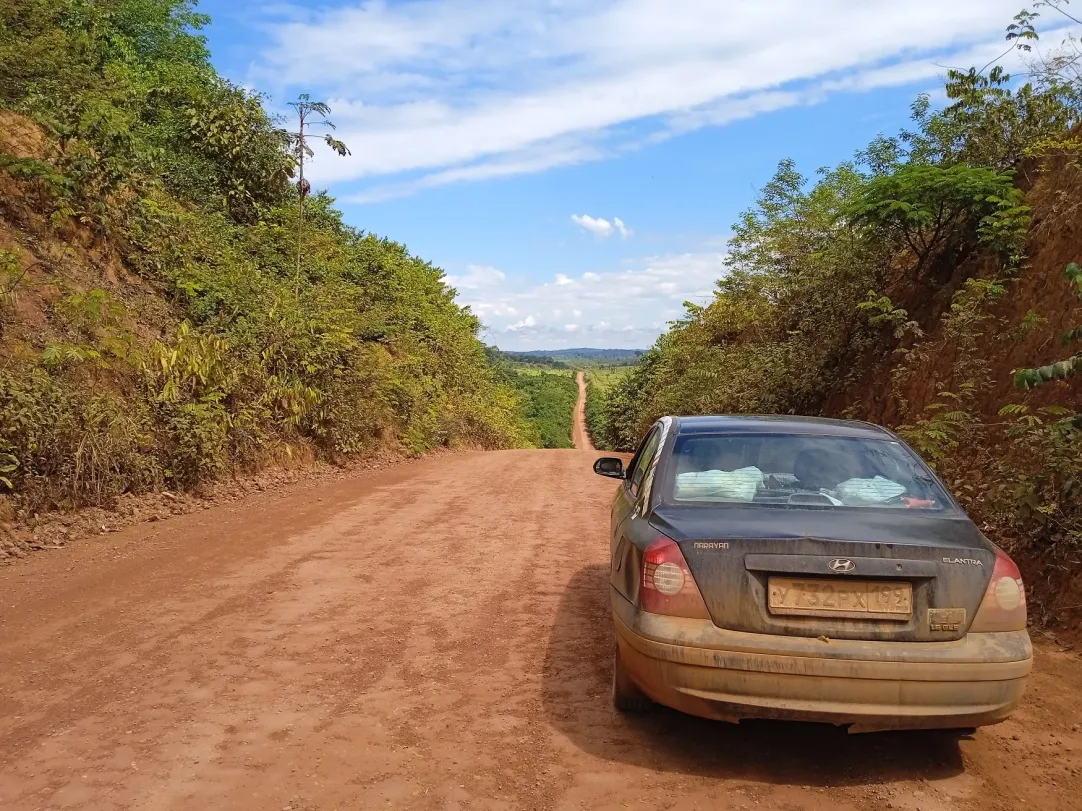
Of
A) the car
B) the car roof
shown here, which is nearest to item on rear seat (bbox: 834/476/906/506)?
the car

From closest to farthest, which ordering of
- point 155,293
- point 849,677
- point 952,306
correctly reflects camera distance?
1. point 849,677
2. point 952,306
3. point 155,293

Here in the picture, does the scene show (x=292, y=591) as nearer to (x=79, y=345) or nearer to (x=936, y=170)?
(x=79, y=345)

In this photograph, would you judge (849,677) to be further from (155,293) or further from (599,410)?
(599,410)

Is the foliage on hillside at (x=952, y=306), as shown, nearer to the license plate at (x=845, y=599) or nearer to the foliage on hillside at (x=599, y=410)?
the license plate at (x=845, y=599)

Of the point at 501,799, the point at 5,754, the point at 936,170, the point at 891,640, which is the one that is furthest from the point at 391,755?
the point at 936,170

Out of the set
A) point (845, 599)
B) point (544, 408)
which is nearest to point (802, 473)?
point (845, 599)

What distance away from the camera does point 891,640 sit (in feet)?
10.9

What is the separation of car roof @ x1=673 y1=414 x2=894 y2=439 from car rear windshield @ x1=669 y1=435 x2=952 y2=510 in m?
0.06

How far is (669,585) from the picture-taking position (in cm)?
351

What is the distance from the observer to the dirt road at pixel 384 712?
10.9 feet

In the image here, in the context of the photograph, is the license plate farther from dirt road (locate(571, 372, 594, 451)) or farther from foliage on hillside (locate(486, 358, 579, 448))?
dirt road (locate(571, 372, 594, 451))

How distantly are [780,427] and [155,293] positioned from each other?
11.5 m

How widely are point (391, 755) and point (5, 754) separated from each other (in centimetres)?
176

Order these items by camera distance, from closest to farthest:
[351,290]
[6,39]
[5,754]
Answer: [5,754] < [6,39] < [351,290]
